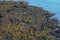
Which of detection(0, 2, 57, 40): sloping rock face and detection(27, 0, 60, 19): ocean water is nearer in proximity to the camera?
detection(0, 2, 57, 40): sloping rock face

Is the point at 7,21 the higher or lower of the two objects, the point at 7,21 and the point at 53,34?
the higher

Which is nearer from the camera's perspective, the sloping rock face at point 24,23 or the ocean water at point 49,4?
the sloping rock face at point 24,23

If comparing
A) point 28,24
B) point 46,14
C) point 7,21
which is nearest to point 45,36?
point 28,24

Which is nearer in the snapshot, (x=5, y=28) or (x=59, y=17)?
(x=5, y=28)

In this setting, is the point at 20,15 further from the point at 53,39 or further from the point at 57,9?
the point at 57,9

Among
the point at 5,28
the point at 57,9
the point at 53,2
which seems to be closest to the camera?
the point at 5,28

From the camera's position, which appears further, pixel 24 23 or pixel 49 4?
pixel 49 4

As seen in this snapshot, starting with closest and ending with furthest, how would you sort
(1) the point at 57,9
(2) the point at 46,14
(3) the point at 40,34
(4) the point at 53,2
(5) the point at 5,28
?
(5) the point at 5,28 → (3) the point at 40,34 → (2) the point at 46,14 → (1) the point at 57,9 → (4) the point at 53,2
